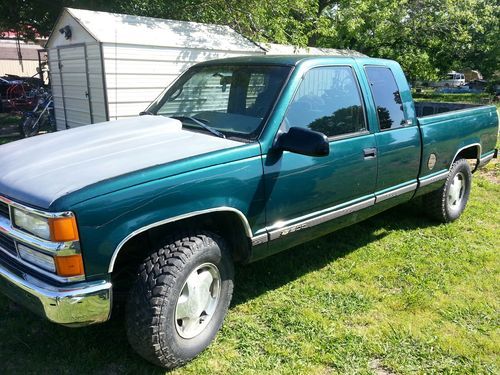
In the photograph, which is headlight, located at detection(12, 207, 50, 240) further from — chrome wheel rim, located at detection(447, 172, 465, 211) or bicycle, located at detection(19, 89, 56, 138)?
bicycle, located at detection(19, 89, 56, 138)

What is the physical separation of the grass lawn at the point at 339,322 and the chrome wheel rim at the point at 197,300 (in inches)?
8.7

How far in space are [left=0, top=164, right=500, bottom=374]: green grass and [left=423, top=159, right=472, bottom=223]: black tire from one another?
0.51 meters

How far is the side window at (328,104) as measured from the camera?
133 inches

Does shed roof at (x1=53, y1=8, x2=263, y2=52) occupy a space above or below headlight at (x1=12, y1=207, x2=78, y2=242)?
above

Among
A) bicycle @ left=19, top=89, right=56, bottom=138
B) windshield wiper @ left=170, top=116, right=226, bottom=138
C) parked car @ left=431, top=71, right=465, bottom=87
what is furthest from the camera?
parked car @ left=431, top=71, right=465, bottom=87

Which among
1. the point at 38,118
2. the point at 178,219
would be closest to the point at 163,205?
the point at 178,219

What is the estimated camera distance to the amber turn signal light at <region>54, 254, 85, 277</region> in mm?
2311

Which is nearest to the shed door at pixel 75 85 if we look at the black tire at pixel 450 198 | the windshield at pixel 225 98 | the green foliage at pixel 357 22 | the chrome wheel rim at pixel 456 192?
the green foliage at pixel 357 22

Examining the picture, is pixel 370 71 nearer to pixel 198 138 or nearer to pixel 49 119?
pixel 198 138

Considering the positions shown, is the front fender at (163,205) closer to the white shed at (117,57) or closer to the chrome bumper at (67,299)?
the chrome bumper at (67,299)

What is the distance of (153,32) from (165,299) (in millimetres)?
7386

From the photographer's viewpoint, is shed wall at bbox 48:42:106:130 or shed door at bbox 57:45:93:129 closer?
shed wall at bbox 48:42:106:130

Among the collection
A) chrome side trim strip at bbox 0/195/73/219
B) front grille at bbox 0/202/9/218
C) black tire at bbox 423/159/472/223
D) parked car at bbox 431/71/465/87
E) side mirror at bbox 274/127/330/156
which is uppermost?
side mirror at bbox 274/127/330/156

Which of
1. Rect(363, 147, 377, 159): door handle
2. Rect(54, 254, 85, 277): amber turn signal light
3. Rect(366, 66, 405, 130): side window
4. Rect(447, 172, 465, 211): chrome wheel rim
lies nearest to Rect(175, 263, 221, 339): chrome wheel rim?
Rect(54, 254, 85, 277): amber turn signal light
